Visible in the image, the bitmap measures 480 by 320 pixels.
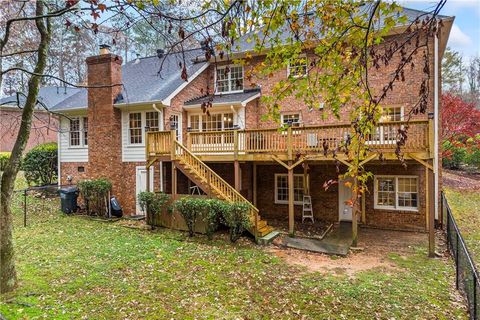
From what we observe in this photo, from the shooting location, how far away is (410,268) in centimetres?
798

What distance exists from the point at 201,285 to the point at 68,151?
1226 cm

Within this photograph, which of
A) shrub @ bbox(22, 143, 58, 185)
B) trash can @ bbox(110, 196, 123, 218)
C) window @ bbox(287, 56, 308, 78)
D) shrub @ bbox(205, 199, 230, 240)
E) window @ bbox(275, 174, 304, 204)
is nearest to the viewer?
window @ bbox(287, 56, 308, 78)

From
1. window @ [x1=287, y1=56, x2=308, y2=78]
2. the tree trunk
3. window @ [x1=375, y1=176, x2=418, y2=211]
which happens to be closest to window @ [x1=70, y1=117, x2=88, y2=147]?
the tree trunk

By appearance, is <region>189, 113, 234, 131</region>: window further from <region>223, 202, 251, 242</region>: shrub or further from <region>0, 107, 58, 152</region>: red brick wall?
<region>0, 107, 58, 152</region>: red brick wall

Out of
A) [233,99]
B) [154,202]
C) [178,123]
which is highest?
[233,99]

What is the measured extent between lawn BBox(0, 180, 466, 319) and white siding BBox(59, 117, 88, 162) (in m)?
5.82

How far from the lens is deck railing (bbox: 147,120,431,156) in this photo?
9.21 meters

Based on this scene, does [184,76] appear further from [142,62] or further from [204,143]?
[142,62]

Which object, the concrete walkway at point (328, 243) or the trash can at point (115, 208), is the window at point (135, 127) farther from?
the concrete walkway at point (328, 243)

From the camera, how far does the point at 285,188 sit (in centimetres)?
1449

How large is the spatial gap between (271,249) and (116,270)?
4670 mm

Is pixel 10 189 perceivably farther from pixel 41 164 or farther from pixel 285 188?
pixel 41 164

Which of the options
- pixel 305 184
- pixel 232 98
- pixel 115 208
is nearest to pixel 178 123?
pixel 232 98

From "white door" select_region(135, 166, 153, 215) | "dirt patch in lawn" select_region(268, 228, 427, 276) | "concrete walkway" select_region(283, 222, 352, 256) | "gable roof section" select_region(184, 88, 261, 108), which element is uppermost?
"gable roof section" select_region(184, 88, 261, 108)
